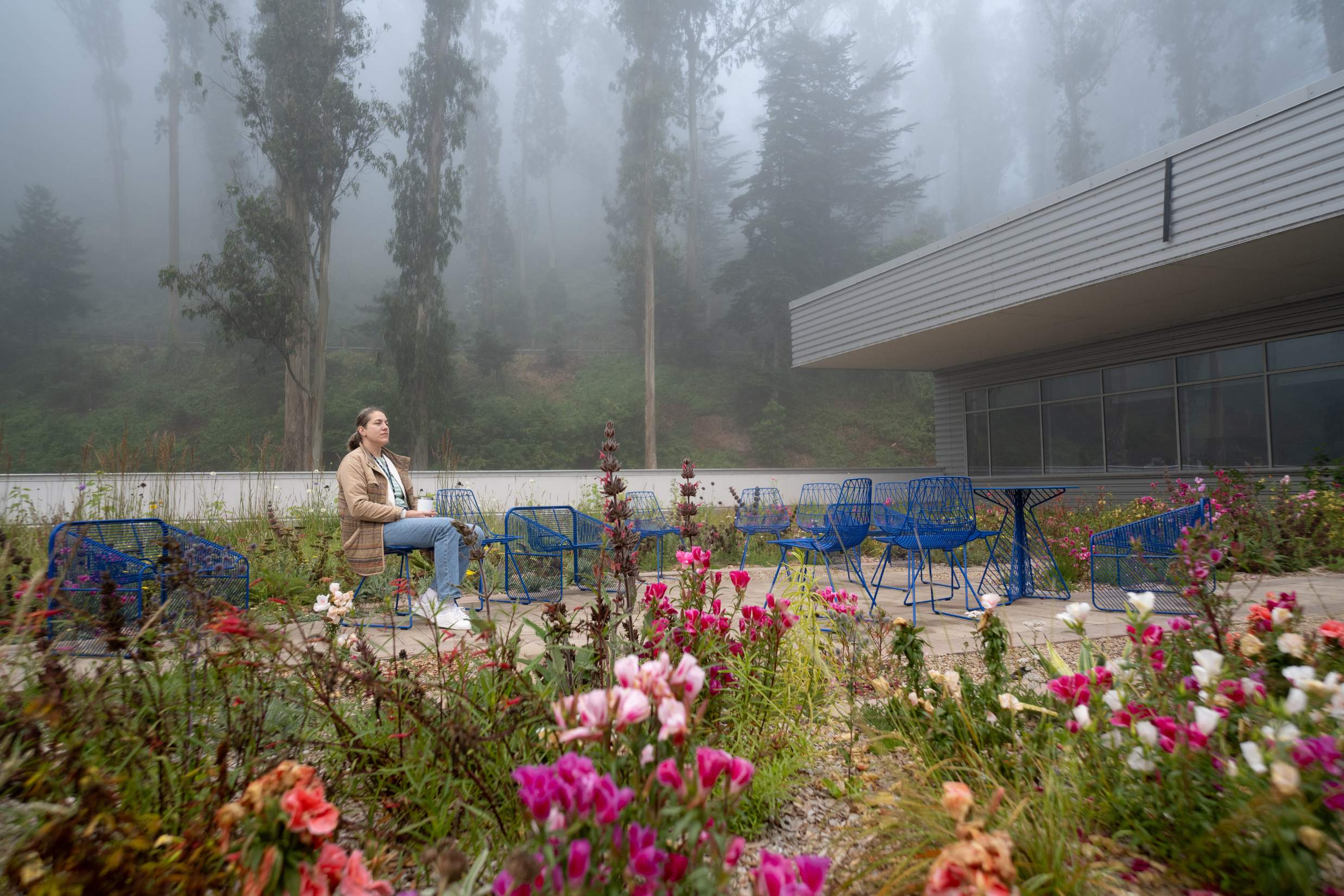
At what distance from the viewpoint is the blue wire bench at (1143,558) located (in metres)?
4.64

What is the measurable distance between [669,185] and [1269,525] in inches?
881

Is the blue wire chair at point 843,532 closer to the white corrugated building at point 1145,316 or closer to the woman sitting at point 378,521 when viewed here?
the woman sitting at point 378,521

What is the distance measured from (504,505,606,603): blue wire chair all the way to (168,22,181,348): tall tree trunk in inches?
1123

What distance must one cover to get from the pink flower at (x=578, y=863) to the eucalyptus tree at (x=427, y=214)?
21962 millimetres

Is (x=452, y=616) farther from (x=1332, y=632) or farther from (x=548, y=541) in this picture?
(x=1332, y=632)

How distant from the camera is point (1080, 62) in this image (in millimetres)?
35188

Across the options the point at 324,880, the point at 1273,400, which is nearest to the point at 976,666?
the point at 324,880

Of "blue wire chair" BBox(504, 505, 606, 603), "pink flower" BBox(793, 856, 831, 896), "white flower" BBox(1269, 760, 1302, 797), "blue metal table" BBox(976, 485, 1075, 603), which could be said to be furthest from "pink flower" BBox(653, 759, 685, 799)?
"blue metal table" BBox(976, 485, 1075, 603)

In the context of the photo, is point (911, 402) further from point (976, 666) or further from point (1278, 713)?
point (1278, 713)

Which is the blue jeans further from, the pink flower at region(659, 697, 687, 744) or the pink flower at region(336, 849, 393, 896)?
the pink flower at region(659, 697, 687, 744)

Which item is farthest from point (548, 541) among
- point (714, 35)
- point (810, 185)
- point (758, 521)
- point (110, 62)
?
point (110, 62)

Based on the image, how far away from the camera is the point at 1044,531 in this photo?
760cm

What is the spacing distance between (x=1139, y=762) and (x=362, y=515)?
13.3 ft

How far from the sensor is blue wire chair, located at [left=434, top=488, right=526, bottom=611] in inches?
214
